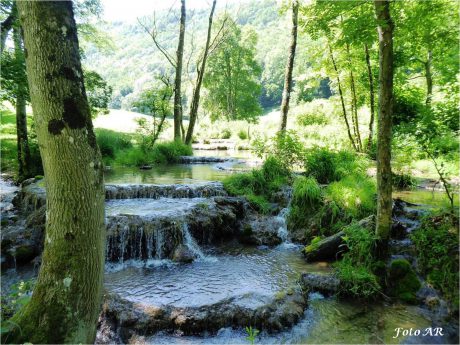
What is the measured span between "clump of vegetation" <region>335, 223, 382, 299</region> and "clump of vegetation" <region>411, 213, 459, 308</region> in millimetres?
709

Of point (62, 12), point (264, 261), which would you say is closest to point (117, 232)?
point (264, 261)

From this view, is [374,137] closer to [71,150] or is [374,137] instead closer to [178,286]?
[178,286]

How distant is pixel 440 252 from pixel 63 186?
4.87 meters

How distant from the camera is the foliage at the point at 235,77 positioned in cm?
3366

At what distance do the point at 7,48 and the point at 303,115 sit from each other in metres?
18.3

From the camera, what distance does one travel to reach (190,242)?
720 centimetres

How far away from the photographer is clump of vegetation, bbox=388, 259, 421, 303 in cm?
466

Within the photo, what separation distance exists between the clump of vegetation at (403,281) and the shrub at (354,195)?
6.43ft

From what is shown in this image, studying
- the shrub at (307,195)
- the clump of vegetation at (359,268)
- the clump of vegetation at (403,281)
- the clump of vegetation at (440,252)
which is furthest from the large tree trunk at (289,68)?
the clump of vegetation at (403,281)

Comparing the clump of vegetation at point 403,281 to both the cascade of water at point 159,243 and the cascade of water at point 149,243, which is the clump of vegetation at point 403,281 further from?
the cascade of water at point 149,243

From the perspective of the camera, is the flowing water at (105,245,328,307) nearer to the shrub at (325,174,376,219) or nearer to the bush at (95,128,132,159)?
the shrub at (325,174,376,219)

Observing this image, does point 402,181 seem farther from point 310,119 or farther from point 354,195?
point 310,119

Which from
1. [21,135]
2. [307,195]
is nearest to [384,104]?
[307,195]

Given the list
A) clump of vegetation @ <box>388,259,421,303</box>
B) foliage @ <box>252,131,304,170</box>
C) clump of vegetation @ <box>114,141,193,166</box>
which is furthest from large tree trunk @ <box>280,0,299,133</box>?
clump of vegetation @ <box>114,141,193,166</box>
